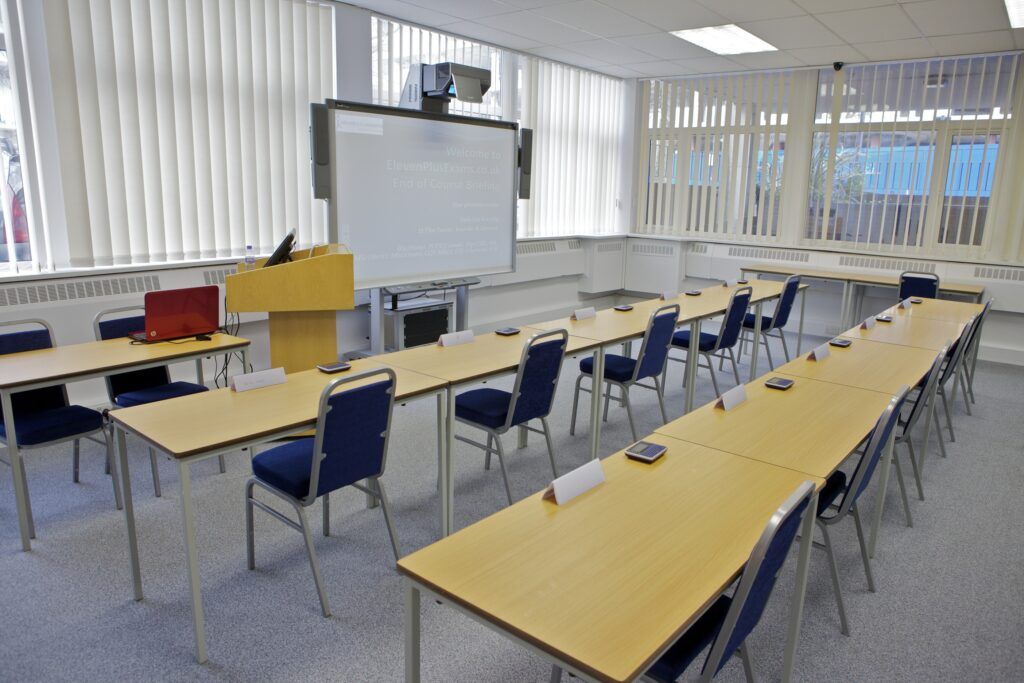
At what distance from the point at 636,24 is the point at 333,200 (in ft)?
9.92

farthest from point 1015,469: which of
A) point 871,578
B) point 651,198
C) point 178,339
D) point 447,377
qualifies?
point 651,198

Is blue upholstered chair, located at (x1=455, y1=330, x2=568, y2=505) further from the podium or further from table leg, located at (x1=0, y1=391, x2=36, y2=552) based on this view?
table leg, located at (x1=0, y1=391, x2=36, y2=552)

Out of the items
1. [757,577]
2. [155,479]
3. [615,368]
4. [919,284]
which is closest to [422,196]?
[615,368]

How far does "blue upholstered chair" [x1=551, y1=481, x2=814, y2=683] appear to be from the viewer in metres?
1.42

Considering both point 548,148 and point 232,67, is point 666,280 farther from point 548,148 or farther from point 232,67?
point 232,67

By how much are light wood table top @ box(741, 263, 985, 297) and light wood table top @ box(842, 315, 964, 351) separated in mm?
1949

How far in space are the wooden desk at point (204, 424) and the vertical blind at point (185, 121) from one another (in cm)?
233

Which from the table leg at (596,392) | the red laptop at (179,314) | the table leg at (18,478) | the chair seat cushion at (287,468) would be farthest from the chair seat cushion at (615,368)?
the table leg at (18,478)

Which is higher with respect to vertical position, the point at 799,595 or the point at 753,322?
the point at 753,322

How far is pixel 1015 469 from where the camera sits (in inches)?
158

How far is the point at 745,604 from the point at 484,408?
1.96 m

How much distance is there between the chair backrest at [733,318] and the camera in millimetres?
4824

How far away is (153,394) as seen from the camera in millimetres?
3504

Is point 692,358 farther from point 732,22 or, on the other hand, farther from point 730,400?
point 732,22
